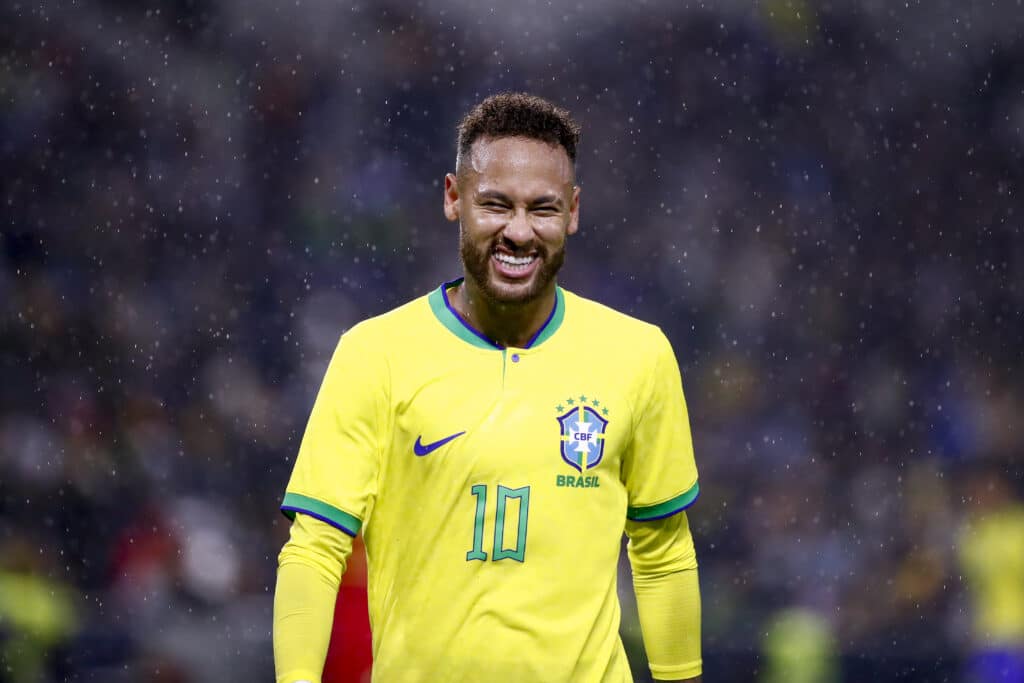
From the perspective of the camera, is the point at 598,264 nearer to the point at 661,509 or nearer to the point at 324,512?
the point at 661,509

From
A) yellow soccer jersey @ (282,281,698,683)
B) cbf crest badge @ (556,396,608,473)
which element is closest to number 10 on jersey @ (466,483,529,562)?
yellow soccer jersey @ (282,281,698,683)

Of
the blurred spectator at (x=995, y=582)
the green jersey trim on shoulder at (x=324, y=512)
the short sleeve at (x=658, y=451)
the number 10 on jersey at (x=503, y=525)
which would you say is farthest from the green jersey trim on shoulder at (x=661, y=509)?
the blurred spectator at (x=995, y=582)

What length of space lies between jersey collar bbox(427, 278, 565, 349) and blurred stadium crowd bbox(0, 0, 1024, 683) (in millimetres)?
4180

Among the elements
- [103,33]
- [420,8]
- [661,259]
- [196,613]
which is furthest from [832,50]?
A: [196,613]

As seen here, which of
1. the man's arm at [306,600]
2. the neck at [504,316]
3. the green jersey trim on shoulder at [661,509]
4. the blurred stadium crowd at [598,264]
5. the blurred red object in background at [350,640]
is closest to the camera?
the man's arm at [306,600]

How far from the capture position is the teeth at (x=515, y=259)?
107 inches

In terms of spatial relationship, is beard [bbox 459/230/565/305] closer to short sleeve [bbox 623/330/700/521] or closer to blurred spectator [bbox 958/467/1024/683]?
short sleeve [bbox 623/330/700/521]

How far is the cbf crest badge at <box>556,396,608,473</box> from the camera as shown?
270 cm

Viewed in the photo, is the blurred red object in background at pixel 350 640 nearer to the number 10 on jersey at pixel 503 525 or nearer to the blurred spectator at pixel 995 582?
the number 10 on jersey at pixel 503 525

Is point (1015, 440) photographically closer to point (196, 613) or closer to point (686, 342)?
point (686, 342)

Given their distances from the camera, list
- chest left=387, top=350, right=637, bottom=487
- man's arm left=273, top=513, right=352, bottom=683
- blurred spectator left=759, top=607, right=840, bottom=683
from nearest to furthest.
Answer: man's arm left=273, top=513, right=352, bottom=683 → chest left=387, top=350, right=637, bottom=487 → blurred spectator left=759, top=607, right=840, bottom=683

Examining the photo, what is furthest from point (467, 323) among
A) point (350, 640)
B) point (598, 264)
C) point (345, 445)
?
point (598, 264)

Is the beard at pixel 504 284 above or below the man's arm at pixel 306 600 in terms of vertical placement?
above

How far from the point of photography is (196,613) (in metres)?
6.66
